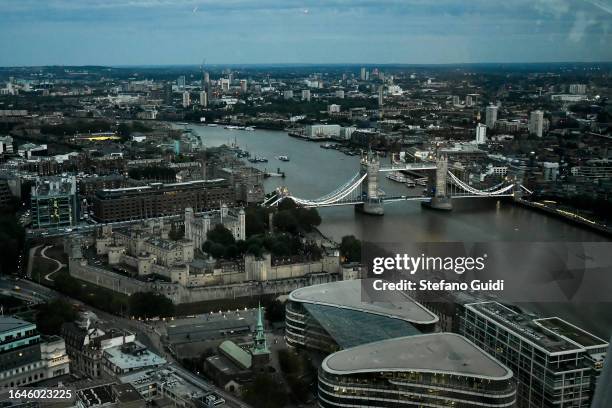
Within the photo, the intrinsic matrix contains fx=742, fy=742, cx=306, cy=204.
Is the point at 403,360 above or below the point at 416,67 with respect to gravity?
below

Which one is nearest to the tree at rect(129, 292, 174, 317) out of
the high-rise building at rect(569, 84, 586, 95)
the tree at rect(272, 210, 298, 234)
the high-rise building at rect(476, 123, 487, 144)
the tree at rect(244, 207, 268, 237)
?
the tree at rect(244, 207, 268, 237)

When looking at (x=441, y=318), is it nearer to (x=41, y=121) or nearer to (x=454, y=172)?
(x=454, y=172)

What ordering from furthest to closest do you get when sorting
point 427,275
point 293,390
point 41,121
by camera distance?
point 41,121, point 293,390, point 427,275

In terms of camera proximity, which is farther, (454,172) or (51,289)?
(454,172)

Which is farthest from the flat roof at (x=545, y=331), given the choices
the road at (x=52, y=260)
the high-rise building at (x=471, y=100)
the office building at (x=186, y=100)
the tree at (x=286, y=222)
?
the office building at (x=186, y=100)

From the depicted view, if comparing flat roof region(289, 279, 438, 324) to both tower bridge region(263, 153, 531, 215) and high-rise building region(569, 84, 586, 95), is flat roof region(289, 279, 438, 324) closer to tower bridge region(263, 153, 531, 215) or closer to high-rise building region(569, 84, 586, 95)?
high-rise building region(569, 84, 586, 95)

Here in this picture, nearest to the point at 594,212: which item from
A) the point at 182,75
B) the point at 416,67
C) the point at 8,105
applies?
the point at 416,67

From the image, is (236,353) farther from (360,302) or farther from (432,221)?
(432,221)
